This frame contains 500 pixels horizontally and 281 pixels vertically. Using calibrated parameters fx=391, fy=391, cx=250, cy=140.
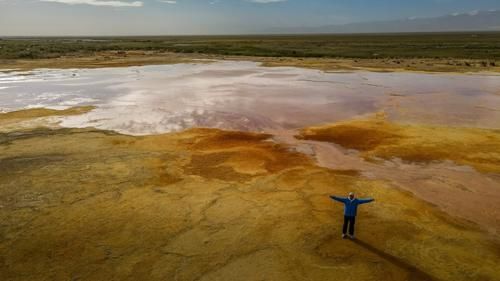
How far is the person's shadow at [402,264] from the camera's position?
7817 mm

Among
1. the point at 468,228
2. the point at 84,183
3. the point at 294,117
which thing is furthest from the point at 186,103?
the point at 468,228

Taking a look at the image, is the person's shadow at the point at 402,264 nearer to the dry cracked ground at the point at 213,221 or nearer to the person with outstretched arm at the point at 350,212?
the dry cracked ground at the point at 213,221

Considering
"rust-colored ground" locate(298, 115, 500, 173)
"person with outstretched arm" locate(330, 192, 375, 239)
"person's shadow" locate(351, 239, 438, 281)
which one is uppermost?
"person with outstretched arm" locate(330, 192, 375, 239)

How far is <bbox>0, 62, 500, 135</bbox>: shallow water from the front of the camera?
70.1 ft

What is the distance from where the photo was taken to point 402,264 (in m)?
8.22

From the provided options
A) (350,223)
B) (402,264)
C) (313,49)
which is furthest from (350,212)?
(313,49)

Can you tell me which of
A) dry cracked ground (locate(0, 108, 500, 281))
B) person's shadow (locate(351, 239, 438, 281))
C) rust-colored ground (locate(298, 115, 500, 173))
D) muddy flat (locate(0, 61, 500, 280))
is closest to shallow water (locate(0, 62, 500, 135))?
muddy flat (locate(0, 61, 500, 280))

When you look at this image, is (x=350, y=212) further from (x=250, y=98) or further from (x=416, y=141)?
(x=250, y=98)

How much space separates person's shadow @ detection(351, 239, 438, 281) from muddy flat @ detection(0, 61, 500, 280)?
0.04m

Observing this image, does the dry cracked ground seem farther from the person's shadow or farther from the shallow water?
the shallow water

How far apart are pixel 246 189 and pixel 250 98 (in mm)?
16562

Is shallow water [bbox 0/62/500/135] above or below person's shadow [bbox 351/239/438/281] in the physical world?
above

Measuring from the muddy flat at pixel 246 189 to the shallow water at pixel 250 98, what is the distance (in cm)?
26

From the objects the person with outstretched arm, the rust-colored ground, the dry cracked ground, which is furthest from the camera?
the rust-colored ground
